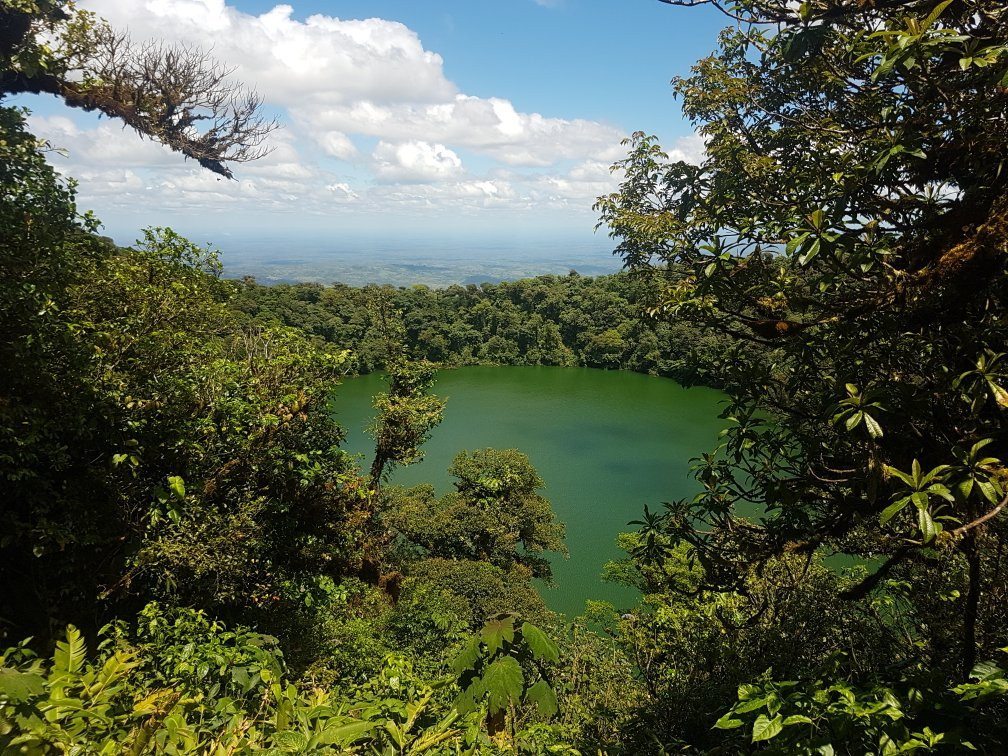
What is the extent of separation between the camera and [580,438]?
22516 mm

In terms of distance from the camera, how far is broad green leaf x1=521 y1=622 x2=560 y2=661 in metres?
2.26

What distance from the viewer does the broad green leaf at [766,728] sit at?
112cm

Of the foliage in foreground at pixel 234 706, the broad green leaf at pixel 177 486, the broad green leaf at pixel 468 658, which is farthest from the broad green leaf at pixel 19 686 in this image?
the broad green leaf at pixel 177 486

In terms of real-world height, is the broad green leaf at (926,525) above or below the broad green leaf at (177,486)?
above

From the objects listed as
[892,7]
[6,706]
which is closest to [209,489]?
[6,706]

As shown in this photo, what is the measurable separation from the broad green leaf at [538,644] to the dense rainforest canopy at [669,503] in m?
0.02

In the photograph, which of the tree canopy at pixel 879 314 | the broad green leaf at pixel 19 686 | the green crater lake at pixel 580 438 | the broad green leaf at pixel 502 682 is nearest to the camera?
the broad green leaf at pixel 19 686

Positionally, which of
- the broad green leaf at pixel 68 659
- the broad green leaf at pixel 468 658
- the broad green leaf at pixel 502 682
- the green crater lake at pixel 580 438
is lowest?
the green crater lake at pixel 580 438

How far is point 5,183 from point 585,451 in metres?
19.0

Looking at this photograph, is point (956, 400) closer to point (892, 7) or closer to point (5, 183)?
point (892, 7)

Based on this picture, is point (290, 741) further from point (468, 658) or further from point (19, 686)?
point (468, 658)

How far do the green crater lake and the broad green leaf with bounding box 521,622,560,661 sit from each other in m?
5.36

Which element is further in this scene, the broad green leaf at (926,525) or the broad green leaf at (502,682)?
the broad green leaf at (502,682)

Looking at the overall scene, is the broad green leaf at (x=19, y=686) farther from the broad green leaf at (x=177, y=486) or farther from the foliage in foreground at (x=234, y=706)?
the broad green leaf at (x=177, y=486)
